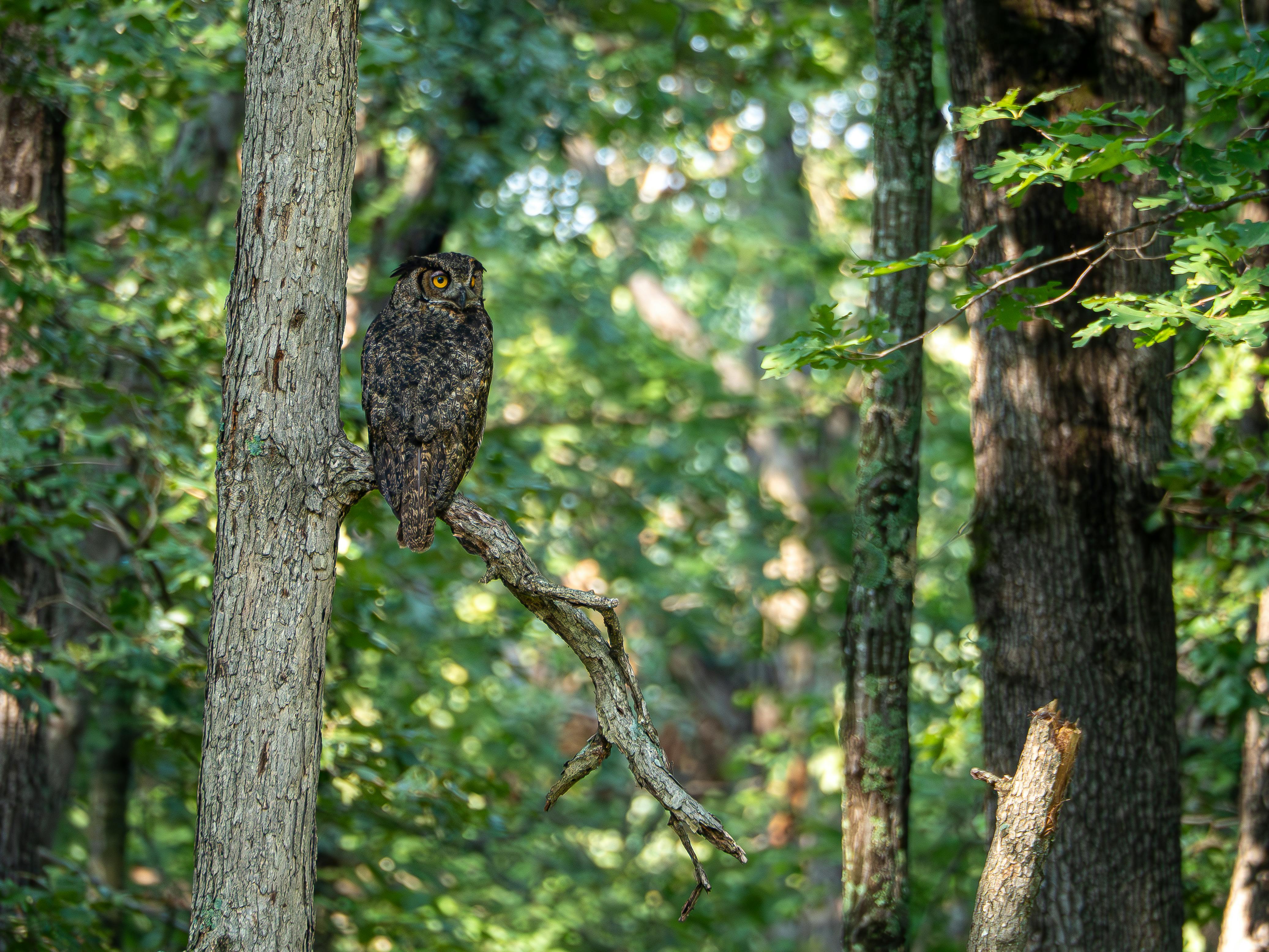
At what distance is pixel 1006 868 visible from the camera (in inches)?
101

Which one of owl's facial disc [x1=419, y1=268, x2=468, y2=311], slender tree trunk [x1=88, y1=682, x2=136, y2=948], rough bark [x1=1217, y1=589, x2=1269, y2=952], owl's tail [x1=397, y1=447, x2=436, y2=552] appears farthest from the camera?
slender tree trunk [x1=88, y1=682, x2=136, y2=948]

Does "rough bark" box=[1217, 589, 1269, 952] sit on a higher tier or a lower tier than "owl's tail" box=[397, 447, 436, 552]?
lower

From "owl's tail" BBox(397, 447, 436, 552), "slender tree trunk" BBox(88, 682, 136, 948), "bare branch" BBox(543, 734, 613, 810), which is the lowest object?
"slender tree trunk" BBox(88, 682, 136, 948)

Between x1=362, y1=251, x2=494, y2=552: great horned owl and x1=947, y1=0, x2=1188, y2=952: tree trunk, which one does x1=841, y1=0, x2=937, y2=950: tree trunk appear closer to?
x1=947, y1=0, x2=1188, y2=952: tree trunk

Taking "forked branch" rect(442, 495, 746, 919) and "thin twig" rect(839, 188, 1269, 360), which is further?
"thin twig" rect(839, 188, 1269, 360)

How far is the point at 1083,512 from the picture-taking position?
3.72m

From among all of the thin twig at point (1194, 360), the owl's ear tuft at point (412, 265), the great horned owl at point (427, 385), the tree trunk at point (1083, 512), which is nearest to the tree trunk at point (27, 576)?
the owl's ear tuft at point (412, 265)

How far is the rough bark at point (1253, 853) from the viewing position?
170 inches

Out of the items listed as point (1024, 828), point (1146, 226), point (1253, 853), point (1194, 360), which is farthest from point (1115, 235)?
point (1253, 853)

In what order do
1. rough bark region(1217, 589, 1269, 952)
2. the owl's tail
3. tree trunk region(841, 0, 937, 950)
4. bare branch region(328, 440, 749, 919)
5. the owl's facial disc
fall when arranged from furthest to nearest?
1. rough bark region(1217, 589, 1269, 952)
2. tree trunk region(841, 0, 937, 950)
3. the owl's facial disc
4. the owl's tail
5. bare branch region(328, 440, 749, 919)

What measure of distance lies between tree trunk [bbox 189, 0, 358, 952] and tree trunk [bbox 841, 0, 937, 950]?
1734mm

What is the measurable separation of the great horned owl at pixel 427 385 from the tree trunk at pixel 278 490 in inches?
8.6

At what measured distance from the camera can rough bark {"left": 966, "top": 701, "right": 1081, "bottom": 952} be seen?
2.54 metres

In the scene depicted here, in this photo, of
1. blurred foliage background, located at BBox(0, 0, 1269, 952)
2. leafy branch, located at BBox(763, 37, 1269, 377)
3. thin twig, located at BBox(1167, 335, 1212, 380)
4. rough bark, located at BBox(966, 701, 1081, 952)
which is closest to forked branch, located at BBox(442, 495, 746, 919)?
rough bark, located at BBox(966, 701, 1081, 952)
